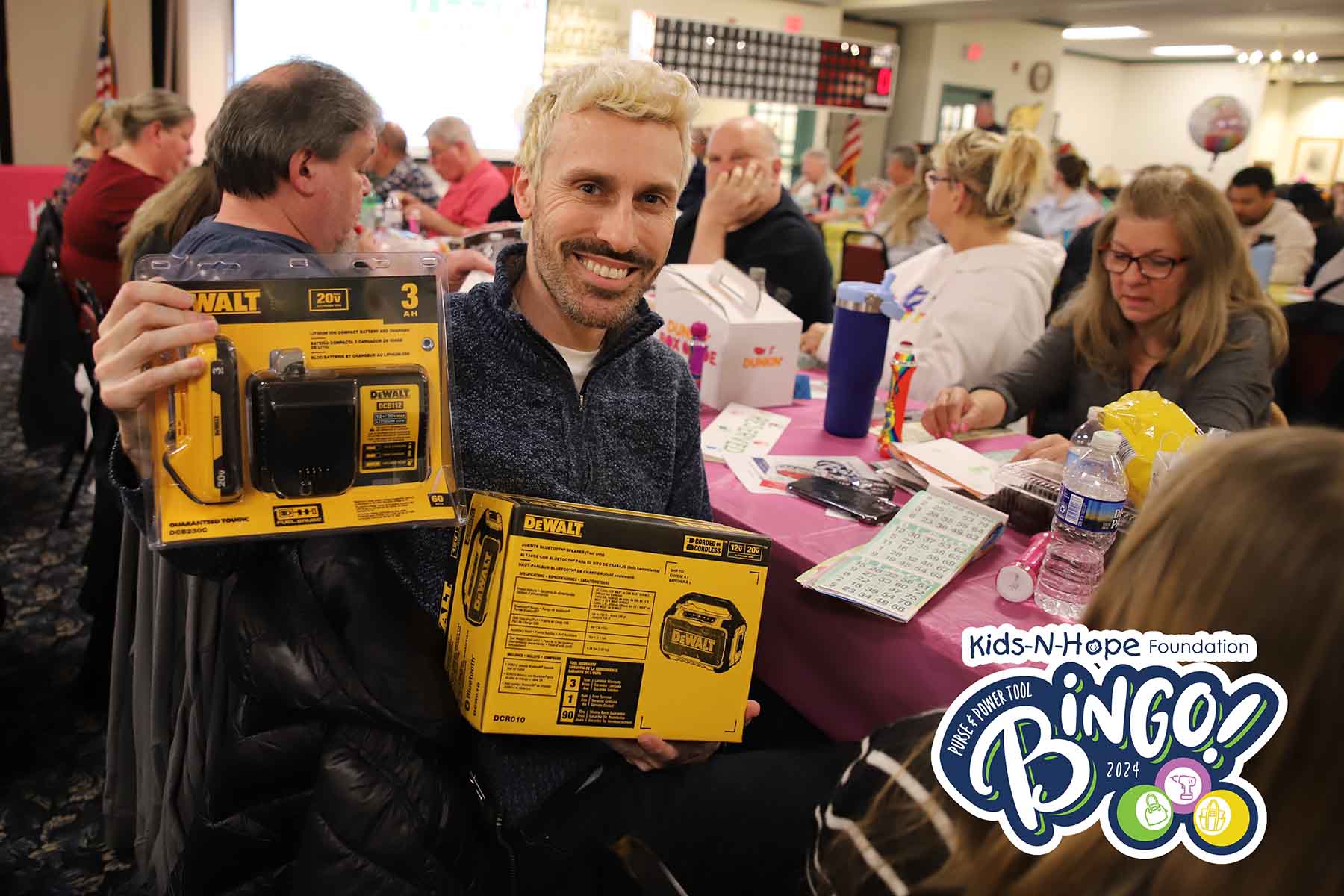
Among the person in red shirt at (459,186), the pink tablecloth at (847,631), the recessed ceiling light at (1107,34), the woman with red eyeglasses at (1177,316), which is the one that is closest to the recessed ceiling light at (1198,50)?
the recessed ceiling light at (1107,34)

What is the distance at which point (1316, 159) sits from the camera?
647 inches

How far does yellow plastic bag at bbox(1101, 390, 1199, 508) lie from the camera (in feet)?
4.80

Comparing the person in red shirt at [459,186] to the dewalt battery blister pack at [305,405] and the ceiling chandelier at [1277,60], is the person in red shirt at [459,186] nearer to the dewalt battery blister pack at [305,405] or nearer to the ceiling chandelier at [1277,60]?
the dewalt battery blister pack at [305,405]

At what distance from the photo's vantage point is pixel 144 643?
154 centimetres

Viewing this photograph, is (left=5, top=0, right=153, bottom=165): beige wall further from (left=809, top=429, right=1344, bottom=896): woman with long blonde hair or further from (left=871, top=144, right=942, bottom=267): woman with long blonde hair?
(left=809, top=429, right=1344, bottom=896): woman with long blonde hair

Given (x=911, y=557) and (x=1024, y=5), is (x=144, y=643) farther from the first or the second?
(x=1024, y=5)

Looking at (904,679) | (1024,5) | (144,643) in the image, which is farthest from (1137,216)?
(1024,5)

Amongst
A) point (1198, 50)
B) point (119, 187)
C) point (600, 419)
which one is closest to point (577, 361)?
point (600, 419)

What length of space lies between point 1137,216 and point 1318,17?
1053 centimetres

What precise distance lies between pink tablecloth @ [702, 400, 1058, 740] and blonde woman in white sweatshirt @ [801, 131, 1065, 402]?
100cm

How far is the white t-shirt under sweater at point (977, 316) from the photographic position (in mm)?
2594

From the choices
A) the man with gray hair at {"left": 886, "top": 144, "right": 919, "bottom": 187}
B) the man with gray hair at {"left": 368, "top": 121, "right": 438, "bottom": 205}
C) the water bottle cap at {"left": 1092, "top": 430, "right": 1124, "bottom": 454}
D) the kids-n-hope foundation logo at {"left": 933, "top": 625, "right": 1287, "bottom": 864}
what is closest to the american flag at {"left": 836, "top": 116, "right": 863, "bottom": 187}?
the man with gray hair at {"left": 886, "top": 144, "right": 919, "bottom": 187}

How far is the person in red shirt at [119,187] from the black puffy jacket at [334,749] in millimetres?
2838

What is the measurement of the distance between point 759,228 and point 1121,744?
111 inches
